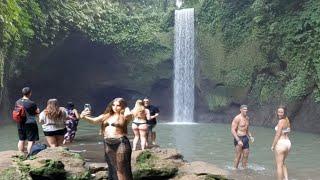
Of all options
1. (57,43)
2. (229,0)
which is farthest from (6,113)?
(229,0)

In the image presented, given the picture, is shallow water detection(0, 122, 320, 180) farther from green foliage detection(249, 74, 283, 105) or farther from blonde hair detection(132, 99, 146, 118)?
green foliage detection(249, 74, 283, 105)

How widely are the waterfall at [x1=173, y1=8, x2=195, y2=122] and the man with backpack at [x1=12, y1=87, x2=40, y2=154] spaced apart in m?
19.9

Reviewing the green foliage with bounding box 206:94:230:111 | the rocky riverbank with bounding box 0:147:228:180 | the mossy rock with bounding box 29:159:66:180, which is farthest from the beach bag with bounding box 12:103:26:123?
the green foliage with bounding box 206:94:230:111

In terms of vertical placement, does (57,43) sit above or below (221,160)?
above

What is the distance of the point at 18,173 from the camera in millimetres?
7520

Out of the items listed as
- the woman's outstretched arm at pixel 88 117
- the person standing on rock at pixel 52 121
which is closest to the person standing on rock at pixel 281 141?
the woman's outstretched arm at pixel 88 117

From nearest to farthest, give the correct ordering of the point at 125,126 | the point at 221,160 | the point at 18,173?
the point at 125,126 → the point at 18,173 → the point at 221,160

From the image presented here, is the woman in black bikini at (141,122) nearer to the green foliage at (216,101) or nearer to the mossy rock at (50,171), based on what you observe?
the mossy rock at (50,171)

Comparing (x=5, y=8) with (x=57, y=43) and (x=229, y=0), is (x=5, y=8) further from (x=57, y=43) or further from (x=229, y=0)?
(x=229, y=0)

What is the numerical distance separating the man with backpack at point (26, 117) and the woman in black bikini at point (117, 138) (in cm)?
365

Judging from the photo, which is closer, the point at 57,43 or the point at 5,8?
the point at 5,8

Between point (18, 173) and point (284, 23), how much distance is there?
19.0 m

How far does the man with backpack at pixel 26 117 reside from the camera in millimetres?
10070

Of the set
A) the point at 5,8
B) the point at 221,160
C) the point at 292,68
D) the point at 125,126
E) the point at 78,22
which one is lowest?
the point at 221,160
